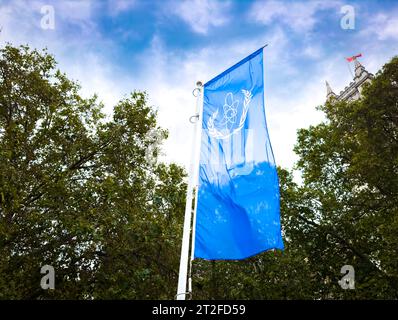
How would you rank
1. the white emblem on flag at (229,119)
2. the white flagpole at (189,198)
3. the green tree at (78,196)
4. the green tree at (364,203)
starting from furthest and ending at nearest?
1. the green tree at (364,203)
2. the green tree at (78,196)
3. the white emblem on flag at (229,119)
4. the white flagpole at (189,198)

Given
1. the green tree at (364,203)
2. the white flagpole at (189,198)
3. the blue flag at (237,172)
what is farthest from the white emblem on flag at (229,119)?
the green tree at (364,203)

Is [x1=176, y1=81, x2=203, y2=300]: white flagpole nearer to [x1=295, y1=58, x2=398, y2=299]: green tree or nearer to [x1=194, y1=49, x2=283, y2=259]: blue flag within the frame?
[x1=194, y1=49, x2=283, y2=259]: blue flag

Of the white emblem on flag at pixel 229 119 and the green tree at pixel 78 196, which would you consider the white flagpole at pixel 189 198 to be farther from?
the green tree at pixel 78 196

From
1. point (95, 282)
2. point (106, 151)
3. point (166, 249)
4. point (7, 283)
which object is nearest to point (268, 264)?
point (166, 249)

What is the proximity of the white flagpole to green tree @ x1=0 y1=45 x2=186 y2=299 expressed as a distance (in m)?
8.82

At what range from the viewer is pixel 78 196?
17375 millimetres

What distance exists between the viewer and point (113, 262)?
17.0m

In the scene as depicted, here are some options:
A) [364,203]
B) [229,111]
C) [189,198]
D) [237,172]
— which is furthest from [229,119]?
[364,203]

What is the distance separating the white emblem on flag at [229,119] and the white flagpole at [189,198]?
1.25ft

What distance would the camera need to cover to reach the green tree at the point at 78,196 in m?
15.8

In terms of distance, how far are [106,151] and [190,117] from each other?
37.3 ft

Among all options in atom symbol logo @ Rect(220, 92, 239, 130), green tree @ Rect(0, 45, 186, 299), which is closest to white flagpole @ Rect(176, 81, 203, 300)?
atom symbol logo @ Rect(220, 92, 239, 130)

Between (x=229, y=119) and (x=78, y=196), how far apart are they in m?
11.3

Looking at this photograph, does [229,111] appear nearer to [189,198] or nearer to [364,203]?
[189,198]
